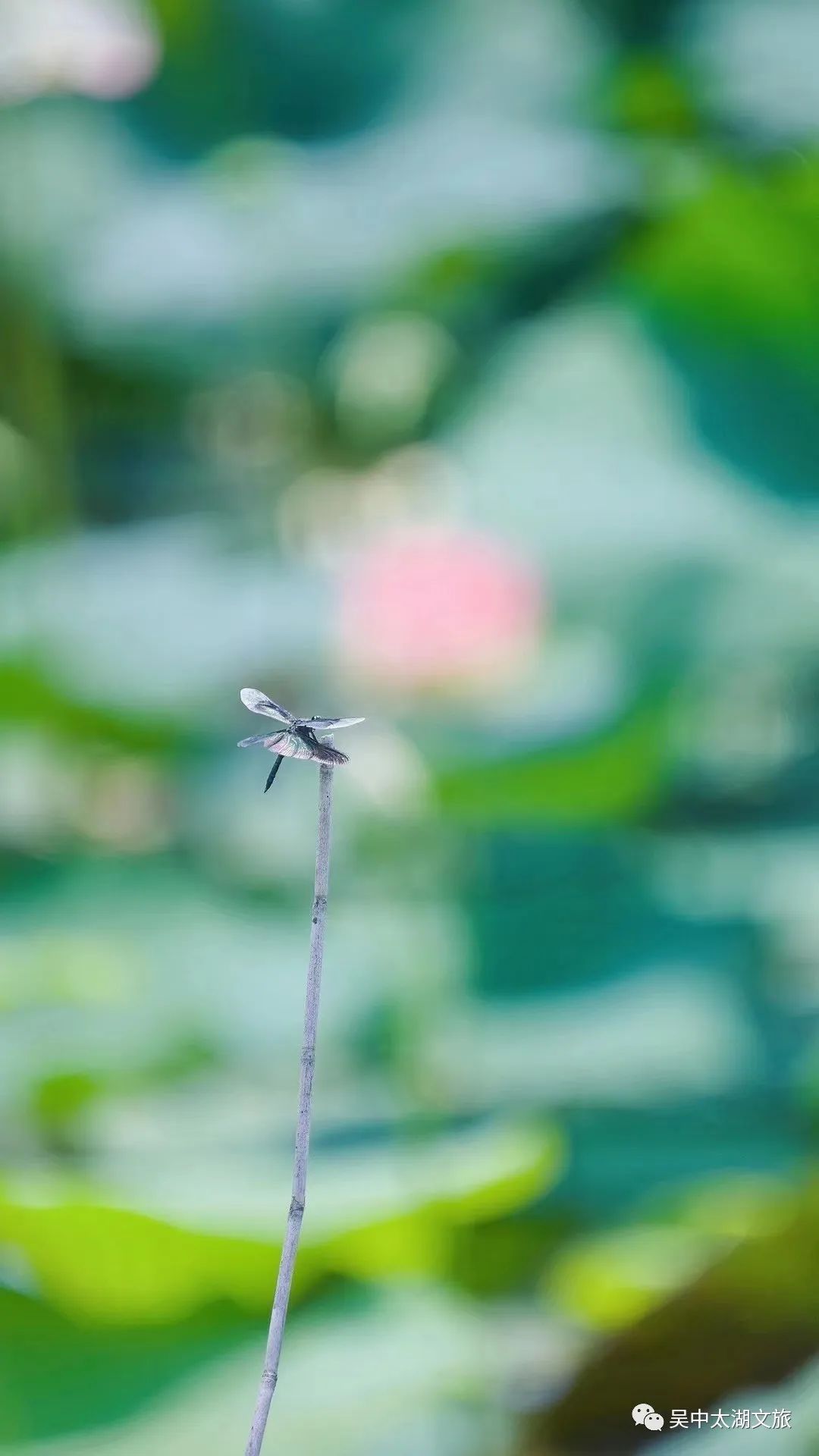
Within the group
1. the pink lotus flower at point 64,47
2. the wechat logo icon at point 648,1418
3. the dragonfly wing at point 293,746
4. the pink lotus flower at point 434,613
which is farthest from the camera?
the pink lotus flower at point 64,47

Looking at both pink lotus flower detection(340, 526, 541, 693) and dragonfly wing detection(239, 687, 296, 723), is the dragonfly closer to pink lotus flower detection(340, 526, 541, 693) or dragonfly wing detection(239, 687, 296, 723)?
dragonfly wing detection(239, 687, 296, 723)

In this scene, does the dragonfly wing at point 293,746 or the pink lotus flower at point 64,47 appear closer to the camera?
the dragonfly wing at point 293,746

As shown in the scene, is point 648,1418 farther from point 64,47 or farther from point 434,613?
point 64,47

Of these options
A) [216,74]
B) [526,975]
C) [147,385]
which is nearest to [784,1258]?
[526,975]

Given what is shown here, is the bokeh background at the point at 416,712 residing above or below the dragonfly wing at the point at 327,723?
above

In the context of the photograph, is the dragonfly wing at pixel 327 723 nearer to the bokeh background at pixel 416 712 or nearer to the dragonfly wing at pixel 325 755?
the dragonfly wing at pixel 325 755

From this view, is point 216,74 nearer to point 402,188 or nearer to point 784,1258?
point 402,188

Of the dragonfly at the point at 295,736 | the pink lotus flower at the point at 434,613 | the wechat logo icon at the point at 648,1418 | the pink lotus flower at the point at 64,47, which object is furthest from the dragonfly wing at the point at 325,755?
the pink lotus flower at the point at 64,47

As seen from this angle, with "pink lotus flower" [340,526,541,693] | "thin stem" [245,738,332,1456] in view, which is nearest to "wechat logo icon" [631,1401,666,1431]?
"thin stem" [245,738,332,1456]
